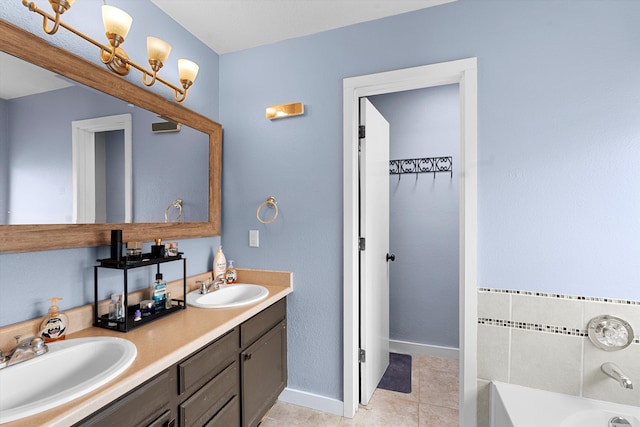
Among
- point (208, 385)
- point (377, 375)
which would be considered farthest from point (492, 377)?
Answer: point (208, 385)

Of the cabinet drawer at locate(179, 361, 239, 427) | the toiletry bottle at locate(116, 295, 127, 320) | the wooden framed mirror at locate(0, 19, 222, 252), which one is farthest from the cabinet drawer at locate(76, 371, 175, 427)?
the wooden framed mirror at locate(0, 19, 222, 252)

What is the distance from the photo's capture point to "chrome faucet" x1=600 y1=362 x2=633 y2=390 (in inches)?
51.8

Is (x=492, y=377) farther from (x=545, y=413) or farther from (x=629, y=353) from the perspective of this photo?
(x=629, y=353)

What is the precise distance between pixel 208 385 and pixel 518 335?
1556mm

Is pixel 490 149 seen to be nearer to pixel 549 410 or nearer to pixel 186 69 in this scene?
pixel 549 410

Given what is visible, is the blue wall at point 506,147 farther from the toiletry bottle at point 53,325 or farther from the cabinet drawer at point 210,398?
the toiletry bottle at point 53,325

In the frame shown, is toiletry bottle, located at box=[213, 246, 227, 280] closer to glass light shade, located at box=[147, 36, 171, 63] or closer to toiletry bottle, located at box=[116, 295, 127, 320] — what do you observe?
toiletry bottle, located at box=[116, 295, 127, 320]

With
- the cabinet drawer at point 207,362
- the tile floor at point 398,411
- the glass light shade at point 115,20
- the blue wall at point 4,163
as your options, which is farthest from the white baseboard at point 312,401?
the glass light shade at point 115,20

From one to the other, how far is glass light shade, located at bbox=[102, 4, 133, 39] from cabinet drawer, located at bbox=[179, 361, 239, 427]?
1485 mm

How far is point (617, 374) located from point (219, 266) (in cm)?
220

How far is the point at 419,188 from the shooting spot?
8.97ft

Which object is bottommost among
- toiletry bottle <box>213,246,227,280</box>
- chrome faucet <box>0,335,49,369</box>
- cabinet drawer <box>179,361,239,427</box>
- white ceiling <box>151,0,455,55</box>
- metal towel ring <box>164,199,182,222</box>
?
cabinet drawer <box>179,361,239,427</box>

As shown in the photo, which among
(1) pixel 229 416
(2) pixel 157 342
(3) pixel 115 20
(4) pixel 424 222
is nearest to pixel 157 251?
(2) pixel 157 342

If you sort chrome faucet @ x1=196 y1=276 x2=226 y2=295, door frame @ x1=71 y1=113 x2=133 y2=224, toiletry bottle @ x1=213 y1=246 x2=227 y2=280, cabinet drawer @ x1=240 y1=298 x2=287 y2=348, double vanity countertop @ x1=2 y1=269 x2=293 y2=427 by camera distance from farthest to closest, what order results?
toiletry bottle @ x1=213 y1=246 x2=227 y2=280 < chrome faucet @ x1=196 y1=276 x2=226 y2=295 < cabinet drawer @ x1=240 y1=298 x2=287 y2=348 < door frame @ x1=71 y1=113 x2=133 y2=224 < double vanity countertop @ x1=2 y1=269 x2=293 y2=427
